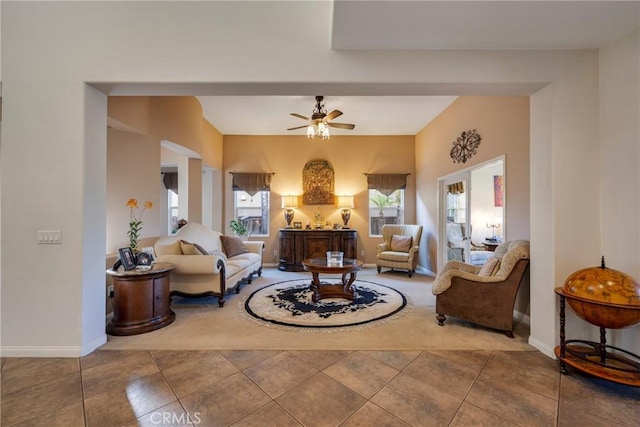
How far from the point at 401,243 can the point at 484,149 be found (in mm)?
2533

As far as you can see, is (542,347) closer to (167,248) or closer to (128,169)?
(167,248)

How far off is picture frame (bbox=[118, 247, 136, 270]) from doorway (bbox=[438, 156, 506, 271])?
464 cm

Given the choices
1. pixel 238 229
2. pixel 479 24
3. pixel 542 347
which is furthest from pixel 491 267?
pixel 238 229

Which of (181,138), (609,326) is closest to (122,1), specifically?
(181,138)

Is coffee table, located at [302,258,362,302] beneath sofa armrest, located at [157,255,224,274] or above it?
beneath

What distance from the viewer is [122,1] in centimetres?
251

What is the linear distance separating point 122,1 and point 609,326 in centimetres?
488

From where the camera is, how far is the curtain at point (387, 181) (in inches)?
256

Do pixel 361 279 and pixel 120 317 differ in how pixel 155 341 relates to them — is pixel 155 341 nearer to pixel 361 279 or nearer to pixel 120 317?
pixel 120 317

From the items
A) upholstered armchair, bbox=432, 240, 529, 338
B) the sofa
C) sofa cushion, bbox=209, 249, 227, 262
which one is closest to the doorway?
upholstered armchair, bbox=432, 240, 529, 338

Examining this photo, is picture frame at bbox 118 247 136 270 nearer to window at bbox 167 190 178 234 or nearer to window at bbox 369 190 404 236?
window at bbox 369 190 404 236

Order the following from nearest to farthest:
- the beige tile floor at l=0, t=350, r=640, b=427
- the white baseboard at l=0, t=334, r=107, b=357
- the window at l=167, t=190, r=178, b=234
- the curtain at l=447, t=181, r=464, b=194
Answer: the beige tile floor at l=0, t=350, r=640, b=427, the white baseboard at l=0, t=334, r=107, b=357, the curtain at l=447, t=181, r=464, b=194, the window at l=167, t=190, r=178, b=234

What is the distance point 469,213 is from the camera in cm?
453

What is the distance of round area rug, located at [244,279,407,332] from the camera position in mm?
3135
